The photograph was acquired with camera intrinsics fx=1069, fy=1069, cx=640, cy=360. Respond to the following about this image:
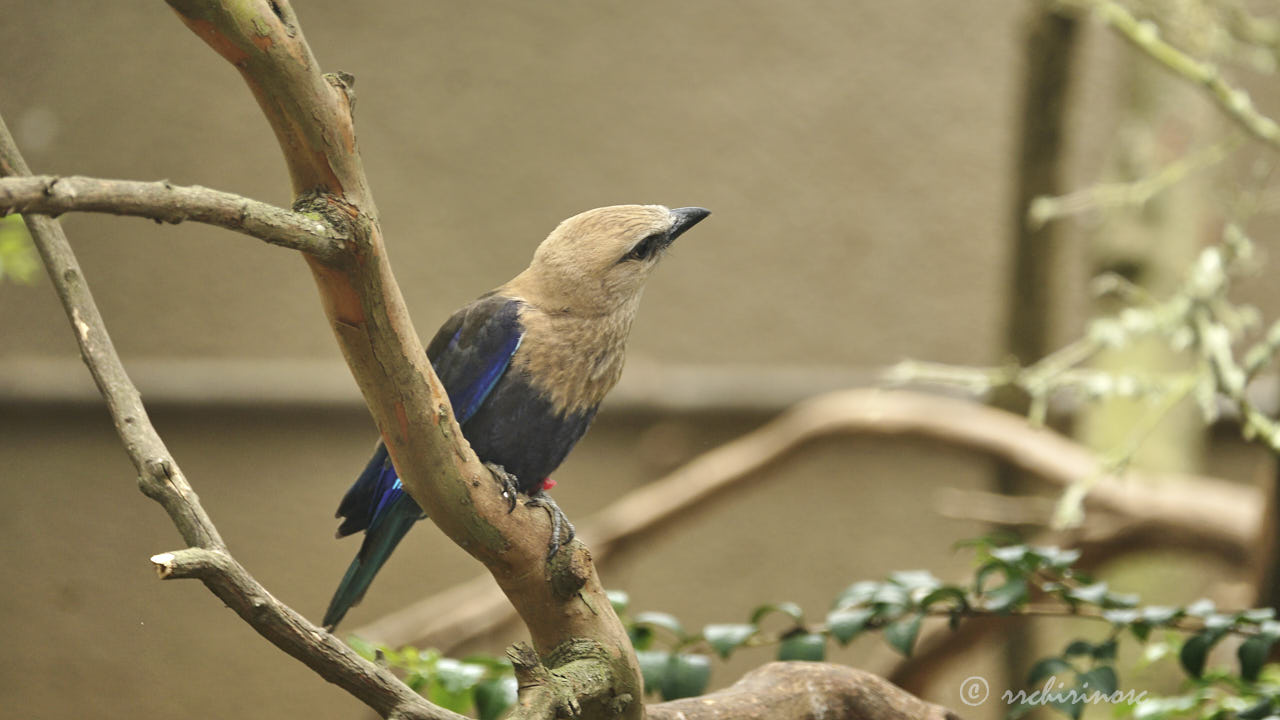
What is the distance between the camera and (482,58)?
2426 millimetres

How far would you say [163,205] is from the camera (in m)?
0.58

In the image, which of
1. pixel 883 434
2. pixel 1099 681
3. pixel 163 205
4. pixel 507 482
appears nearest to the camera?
pixel 163 205

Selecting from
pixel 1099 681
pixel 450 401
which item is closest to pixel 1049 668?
pixel 1099 681

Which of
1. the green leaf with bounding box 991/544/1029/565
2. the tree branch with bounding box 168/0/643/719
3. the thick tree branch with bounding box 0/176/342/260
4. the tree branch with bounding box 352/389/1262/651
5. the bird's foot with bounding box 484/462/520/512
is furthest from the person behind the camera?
the tree branch with bounding box 352/389/1262/651

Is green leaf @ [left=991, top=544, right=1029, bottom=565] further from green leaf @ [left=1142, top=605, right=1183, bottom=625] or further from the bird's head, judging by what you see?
the bird's head

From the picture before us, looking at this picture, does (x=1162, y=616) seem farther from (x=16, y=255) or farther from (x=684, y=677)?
(x=16, y=255)

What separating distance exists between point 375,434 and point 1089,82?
222 cm

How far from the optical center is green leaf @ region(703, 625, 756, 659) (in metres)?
1.30

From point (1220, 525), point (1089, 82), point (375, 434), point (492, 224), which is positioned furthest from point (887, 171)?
point (375, 434)

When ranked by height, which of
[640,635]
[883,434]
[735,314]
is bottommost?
[640,635]

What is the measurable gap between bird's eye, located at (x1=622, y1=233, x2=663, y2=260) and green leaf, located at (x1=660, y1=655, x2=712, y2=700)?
0.50 metres

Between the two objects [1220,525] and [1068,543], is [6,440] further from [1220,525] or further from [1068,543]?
[1220,525]

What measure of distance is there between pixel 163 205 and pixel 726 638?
93cm

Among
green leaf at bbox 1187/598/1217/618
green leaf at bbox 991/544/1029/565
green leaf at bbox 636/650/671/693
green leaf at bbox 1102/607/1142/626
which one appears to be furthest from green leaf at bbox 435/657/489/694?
green leaf at bbox 1187/598/1217/618
